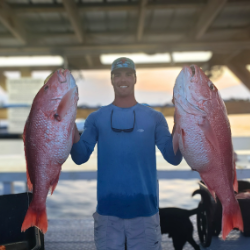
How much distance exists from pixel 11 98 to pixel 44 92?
321 cm

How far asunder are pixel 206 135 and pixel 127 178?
24.0 inches

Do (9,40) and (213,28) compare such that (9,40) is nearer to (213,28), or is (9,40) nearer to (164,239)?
(213,28)

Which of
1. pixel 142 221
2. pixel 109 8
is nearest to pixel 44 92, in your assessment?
pixel 142 221

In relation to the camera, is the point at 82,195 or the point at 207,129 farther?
the point at 82,195

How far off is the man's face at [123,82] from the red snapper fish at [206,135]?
0.49 meters

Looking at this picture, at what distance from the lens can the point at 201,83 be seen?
1205mm

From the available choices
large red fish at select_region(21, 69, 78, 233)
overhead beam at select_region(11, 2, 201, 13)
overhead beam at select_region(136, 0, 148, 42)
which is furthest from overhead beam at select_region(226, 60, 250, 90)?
large red fish at select_region(21, 69, 78, 233)

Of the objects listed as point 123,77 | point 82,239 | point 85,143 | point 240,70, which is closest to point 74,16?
point 123,77

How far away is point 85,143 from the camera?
5.12 ft

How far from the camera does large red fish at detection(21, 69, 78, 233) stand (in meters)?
1.14

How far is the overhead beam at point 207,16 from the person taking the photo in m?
2.90

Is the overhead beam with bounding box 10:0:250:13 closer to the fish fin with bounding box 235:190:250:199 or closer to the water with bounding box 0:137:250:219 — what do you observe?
the water with bounding box 0:137:250:219

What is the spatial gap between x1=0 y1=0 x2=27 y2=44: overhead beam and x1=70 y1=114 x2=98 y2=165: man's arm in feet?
7.71

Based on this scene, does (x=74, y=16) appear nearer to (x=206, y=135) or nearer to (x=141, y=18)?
(x=141, y=18)
